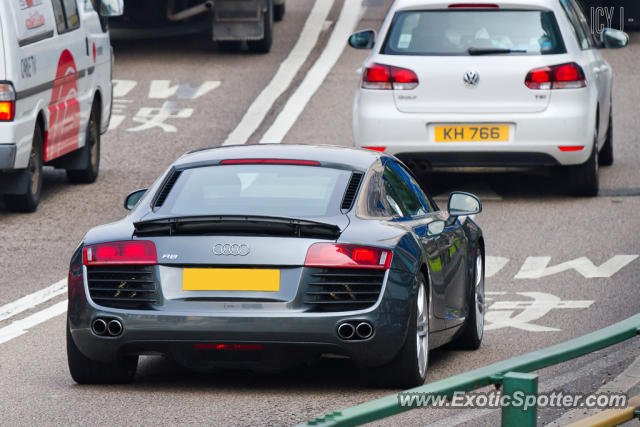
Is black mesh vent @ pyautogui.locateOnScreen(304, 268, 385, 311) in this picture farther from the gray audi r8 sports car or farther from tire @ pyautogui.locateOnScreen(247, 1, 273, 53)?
tire @ pyautogui.locateOnScreen(247, 1, 273, 53)

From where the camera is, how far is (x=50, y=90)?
47.5 ft

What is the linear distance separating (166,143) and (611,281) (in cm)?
790

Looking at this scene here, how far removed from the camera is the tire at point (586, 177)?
1473 cm

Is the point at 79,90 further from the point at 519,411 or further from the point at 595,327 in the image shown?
the point at 519,411

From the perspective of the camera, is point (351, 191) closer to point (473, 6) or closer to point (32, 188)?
point (473, 6)

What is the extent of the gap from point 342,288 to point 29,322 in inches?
118

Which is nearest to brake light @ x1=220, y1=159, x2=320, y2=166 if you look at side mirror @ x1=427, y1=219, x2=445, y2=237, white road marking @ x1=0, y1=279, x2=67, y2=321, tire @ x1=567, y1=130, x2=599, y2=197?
side mirror @ x1=427, y1=219, x2=445, y2=237

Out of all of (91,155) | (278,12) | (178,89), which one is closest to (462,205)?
(91,155)

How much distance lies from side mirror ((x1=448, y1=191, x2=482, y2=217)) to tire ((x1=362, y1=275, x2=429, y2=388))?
2.98 ft

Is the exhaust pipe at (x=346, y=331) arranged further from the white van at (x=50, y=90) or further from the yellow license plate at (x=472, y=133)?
the yellow license plate at (x=472, y=133)

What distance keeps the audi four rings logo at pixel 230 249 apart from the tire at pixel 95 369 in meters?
0.78

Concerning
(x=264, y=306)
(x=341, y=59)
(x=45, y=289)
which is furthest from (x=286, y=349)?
(x=341, y=59)

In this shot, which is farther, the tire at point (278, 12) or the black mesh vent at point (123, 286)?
the tire at point (278, 12)

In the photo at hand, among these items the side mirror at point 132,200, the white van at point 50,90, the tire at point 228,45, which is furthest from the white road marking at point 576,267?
the tire at point 228,45
